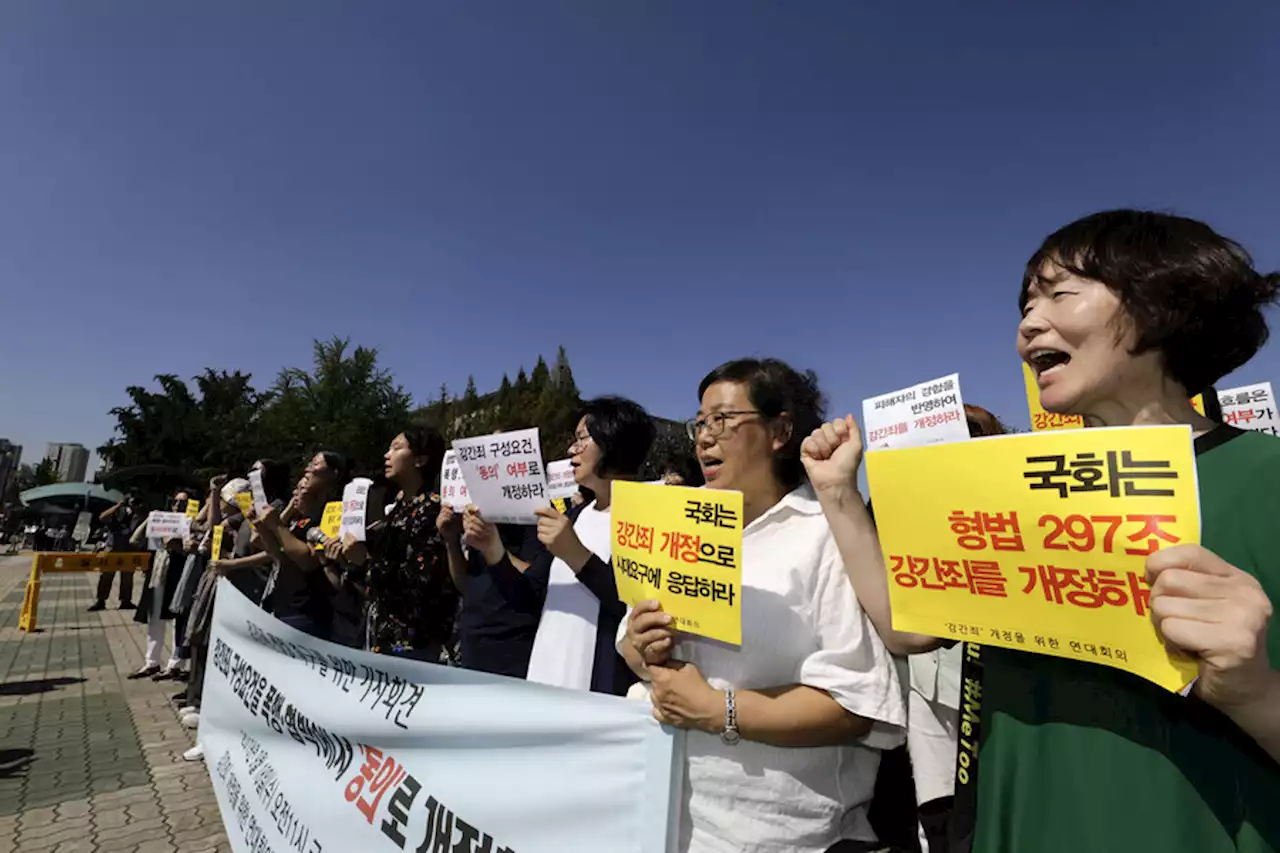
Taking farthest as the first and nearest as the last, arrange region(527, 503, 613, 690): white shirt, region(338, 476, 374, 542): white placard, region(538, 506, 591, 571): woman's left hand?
region(338, 476, 374, 542): white placard < region(527, 503, 613, 690): white shirt < region(538, 506, 591, 571): woman's left hand

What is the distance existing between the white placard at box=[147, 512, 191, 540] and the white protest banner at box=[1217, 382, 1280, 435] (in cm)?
876

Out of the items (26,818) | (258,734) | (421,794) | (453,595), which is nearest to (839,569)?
(421,794)

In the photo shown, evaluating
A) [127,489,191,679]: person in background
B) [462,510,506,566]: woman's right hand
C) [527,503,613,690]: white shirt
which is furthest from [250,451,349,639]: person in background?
[127,489,191,679]: person in background

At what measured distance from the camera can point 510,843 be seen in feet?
5.39

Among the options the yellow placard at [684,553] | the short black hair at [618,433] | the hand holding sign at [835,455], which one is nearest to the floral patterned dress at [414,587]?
the short black hair at [618,433]

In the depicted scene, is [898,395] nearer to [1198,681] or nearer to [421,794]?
[1198,681]

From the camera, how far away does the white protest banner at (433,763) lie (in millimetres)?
1535

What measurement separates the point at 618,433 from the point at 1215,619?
2.14 metres

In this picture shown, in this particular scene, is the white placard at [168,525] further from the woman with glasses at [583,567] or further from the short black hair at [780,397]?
the short black hair at [780,397]

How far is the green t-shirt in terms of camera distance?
87 centimetres

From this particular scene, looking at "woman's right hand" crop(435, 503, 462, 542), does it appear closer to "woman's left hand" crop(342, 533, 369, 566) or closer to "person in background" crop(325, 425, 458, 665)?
"person in background" crop(325, 425, 458, 665)

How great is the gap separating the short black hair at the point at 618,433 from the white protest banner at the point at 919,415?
3.33 ft

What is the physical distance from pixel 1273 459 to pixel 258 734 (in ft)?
12.3

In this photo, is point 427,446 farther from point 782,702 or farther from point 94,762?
point 94,762
